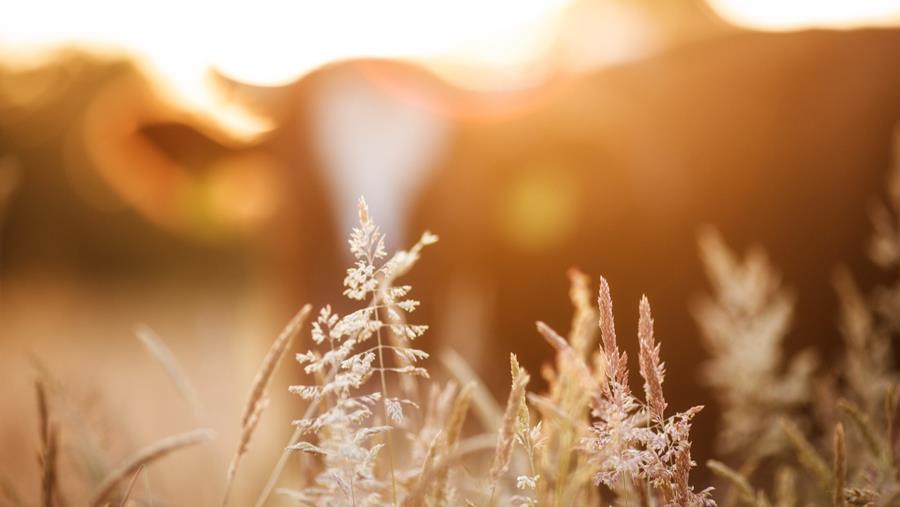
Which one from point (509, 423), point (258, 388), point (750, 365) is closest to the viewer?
point (509, 423)

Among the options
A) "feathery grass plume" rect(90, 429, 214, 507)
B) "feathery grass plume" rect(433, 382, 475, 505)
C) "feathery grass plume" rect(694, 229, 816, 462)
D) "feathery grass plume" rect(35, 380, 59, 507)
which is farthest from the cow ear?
"feathery grass plume" rect(433, 382, 475, 505)

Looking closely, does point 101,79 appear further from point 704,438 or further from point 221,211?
point 704,438

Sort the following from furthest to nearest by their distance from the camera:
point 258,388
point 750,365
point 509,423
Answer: point 750,365 → point 258,388 → point 509,423

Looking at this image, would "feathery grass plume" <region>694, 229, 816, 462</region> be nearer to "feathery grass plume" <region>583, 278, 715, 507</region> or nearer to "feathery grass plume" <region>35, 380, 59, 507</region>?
"feathery grass plume" <region>583, 278, 715, 507</region>

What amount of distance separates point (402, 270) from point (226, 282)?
29.2 feet

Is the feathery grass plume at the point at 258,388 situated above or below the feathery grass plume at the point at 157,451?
above

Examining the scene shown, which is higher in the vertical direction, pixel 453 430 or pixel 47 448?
pixel 453 430

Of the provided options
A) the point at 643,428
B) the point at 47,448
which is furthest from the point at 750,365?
the point at 47,448

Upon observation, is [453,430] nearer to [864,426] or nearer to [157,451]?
[157,451]

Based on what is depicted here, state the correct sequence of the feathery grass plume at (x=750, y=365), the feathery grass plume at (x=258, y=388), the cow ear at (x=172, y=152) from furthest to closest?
the cow ear at (x=172, y=152) < the feathery grass plume at (x=750, y=365) < the feathery grass plume at (x=258, y=388)

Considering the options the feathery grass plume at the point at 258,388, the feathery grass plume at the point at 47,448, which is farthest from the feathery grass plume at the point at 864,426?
the feathery grass plume at the point at 47,448

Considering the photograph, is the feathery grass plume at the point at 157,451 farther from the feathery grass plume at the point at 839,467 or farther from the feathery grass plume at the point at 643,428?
the feathery grass plume at the point at 839,467

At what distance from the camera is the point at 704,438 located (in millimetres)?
3100

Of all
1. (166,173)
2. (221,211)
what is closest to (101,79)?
(221,211)
